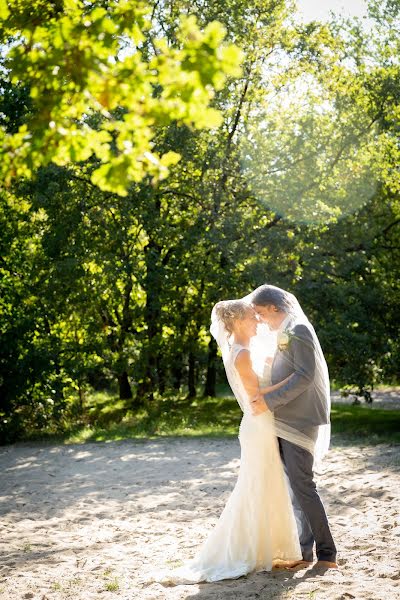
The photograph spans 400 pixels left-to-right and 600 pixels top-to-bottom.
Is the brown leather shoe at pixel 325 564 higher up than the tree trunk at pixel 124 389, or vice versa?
the tree trunk at pixel 124 389

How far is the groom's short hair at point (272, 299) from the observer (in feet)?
17.8

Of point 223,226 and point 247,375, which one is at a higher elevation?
point 223,226

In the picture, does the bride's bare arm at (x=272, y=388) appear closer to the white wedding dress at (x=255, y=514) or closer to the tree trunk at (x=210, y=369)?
the white wedding dress at (x=255, y=514)

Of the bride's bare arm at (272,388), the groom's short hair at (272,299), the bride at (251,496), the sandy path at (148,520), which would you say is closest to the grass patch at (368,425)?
the sandy path at (148,520)

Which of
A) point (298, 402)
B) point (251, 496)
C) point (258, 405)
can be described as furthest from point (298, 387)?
point (251, 496)

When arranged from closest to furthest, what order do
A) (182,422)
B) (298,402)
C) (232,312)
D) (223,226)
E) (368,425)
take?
(298,402), (232,312), (368,425), (223,226), (182,422)

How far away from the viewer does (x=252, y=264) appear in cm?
1658

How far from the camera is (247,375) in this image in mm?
5457

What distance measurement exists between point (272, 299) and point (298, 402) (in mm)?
794

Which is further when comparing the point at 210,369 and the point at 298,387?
the point at 210,369

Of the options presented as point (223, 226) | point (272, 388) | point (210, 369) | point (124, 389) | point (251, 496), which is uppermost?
point (223, 226)

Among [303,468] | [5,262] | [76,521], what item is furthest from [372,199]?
[303,468]

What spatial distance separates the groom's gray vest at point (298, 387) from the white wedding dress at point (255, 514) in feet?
0.57

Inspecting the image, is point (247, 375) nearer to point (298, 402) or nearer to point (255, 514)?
point (298, 402)
